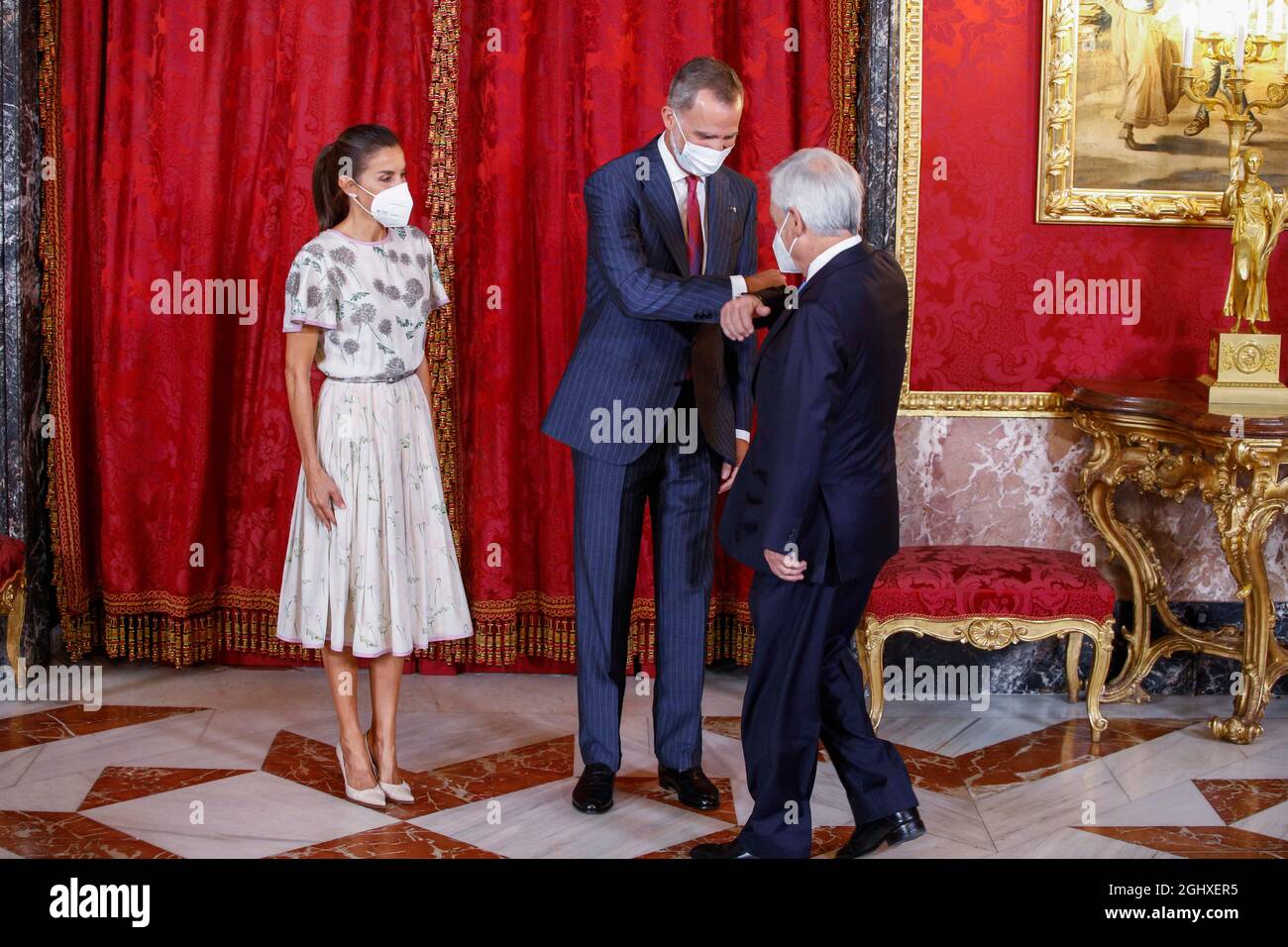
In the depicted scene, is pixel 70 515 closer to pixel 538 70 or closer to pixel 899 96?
pixel 538 70

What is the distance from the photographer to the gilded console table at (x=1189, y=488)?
13.8ft

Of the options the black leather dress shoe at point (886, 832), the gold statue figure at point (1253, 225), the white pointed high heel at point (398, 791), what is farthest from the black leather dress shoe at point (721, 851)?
the gold statue figure at point (1253, 225)

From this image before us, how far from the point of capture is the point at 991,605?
4.33 m

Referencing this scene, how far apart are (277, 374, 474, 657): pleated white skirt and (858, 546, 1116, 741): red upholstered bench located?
1.44 m

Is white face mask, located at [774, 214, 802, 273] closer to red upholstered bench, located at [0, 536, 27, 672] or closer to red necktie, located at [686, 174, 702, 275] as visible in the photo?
red necktie, located at [686, 174, 702, 275]

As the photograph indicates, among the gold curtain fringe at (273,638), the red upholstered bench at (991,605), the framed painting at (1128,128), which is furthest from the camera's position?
the gold curtain fringe at (273,638)

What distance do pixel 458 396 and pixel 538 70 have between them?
113cm

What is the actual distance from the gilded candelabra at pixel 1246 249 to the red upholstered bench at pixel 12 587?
364 cm

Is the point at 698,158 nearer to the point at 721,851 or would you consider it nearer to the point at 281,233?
the point at 721,851

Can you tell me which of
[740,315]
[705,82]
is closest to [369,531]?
[740,315]

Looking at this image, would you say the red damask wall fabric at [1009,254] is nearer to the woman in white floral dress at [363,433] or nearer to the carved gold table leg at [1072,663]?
the carved gold table leg at [1072,663]

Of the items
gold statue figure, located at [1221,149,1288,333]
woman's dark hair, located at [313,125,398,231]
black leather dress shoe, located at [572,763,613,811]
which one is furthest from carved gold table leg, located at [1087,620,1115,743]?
woman's dark hair, located at [313,125,398,231]

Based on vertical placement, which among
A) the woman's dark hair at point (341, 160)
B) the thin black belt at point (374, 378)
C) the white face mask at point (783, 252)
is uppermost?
the woman's dark hair at point (341, 160)

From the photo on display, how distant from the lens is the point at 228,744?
426cm
